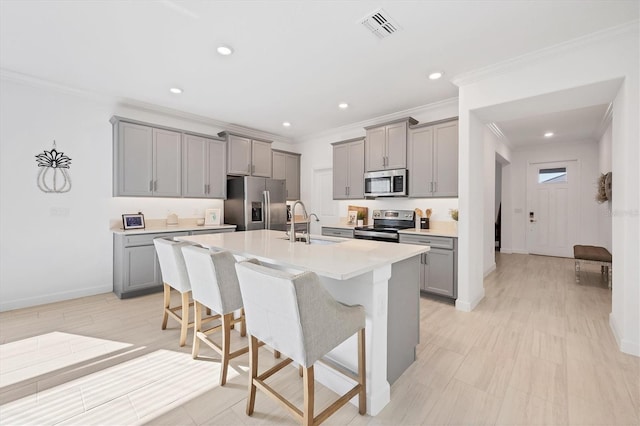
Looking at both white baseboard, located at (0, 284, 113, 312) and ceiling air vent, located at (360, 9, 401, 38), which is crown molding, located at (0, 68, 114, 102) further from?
ceiling air vent, located at (360, 9, 401, 38)

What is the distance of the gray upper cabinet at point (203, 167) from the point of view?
4.51 meters

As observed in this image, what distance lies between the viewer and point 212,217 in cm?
490

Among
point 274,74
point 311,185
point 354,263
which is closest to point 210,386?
point 354,263

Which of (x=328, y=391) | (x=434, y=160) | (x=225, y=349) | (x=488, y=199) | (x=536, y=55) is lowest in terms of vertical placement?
(x=328, y=391)

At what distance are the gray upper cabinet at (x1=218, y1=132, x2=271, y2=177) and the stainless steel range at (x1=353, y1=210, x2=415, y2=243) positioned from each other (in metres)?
2.32

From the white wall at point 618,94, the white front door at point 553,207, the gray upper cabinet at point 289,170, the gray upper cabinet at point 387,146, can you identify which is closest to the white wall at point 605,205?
the white front door at point 553,207

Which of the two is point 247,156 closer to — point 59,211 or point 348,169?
point 348,169

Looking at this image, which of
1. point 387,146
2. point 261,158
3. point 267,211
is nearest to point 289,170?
point 261,158

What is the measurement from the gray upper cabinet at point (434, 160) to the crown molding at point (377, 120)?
1.57ft

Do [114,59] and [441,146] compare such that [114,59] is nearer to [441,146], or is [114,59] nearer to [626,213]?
[441,146]

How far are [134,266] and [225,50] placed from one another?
3.06m

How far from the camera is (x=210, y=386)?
1.95 m

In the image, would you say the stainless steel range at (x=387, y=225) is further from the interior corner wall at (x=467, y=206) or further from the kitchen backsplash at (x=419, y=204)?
the interior corner wall at (x=467, y=206)

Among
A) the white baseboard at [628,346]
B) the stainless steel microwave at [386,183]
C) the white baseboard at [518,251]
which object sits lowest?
the white baseboard at [628,346]
